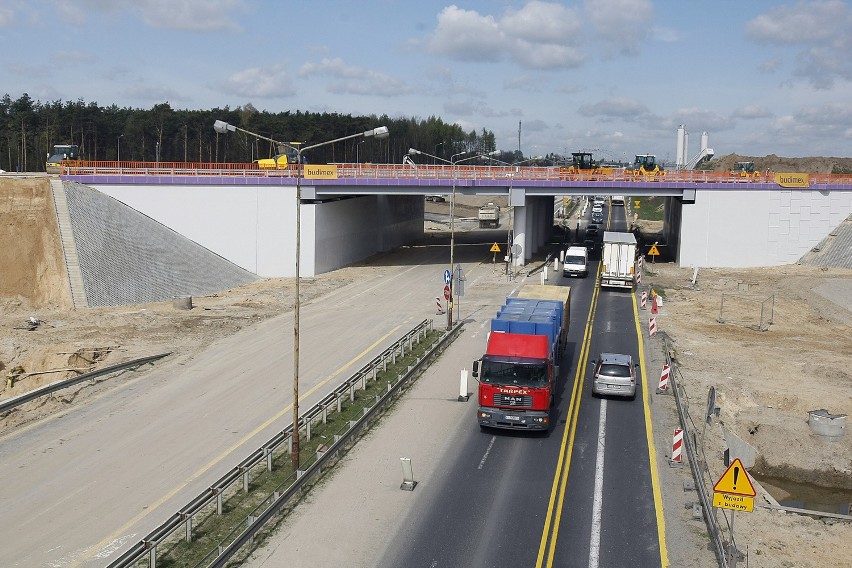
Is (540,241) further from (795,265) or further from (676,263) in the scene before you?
(795,265)

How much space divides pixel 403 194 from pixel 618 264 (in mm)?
18648

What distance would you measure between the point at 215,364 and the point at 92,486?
13.8 meters

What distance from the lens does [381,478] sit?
2241 cm

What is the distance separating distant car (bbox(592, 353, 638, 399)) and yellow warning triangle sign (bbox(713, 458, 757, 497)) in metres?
13.1

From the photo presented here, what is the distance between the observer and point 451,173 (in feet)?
213

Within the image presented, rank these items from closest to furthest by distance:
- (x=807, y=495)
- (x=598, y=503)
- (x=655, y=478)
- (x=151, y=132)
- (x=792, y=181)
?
(x=598, y=503) < (x=655, y=478) < (x=807, y=495) < (x=792, y=181) < (x=151, y=132)

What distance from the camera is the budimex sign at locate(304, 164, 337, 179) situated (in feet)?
204

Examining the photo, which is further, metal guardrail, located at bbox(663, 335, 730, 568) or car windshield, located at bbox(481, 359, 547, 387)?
car windshield, located at bbox(481, 359, 547, 387)

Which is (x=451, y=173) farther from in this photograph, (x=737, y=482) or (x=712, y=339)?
(x=737, y=482)

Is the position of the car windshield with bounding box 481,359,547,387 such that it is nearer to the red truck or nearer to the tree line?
the red truck

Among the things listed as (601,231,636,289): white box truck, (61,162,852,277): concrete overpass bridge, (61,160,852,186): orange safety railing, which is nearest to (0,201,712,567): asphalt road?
(601,231,636,289): white box truck

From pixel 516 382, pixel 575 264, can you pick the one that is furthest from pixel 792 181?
pixel 516 382

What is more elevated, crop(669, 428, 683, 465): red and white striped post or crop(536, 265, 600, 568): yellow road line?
crop(669, 428, 683, 465): red and white striped post

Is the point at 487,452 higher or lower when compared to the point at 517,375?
lower
